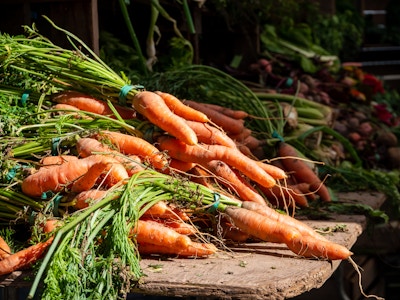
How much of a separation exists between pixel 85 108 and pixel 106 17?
191 cm

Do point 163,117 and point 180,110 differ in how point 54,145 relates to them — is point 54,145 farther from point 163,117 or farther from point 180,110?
point 180,110

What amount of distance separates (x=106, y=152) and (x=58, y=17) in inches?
44.8

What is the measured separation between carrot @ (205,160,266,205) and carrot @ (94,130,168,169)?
0.21 metres

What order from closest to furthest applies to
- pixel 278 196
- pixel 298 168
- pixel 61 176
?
pixel 61 176
pixel 278 196
pixel 298 168

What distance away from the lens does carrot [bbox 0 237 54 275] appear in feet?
8.27

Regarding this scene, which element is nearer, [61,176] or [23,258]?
[23,258]

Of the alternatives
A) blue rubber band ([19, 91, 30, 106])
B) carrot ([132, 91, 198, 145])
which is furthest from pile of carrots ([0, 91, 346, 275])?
blue rubber band ([19, 91, 30, 106])

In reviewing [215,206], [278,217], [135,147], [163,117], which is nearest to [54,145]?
[135,147]

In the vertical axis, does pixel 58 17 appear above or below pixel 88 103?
above

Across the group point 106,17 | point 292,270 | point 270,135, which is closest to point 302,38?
point 106,17

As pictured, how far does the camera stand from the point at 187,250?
2664 mm

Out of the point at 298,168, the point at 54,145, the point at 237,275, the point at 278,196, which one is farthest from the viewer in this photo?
the point at 298,168

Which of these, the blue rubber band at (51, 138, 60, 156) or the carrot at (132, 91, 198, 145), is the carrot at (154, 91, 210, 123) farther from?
the blue rubber band at (51, 138, 60, 156)

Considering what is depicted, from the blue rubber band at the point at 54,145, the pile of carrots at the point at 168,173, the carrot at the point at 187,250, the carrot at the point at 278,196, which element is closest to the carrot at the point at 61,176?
the pile of carrots at the point at 168,173
